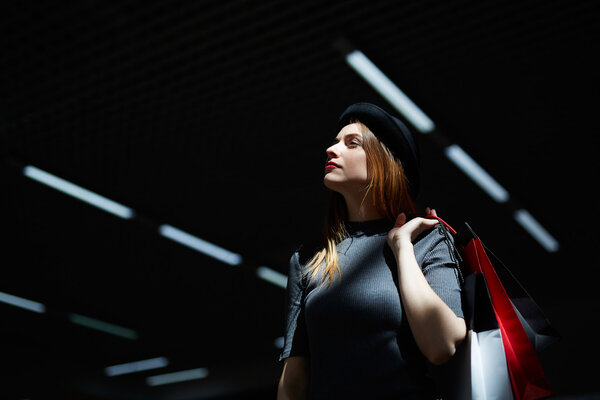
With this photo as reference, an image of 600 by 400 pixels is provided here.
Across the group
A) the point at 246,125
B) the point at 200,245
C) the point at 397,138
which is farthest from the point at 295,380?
the point at 200,245

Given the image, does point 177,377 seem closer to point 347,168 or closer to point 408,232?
point 347,168

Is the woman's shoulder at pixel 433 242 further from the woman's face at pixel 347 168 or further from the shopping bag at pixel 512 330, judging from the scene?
the woman's face at pixel 347 168

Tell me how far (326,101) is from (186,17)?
3.97ft

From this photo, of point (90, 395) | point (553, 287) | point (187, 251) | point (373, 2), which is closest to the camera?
point (373, 2)

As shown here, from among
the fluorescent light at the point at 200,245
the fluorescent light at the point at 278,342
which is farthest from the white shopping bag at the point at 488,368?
the fluorescent light at the point at 278,342

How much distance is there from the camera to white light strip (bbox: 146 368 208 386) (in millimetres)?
12424

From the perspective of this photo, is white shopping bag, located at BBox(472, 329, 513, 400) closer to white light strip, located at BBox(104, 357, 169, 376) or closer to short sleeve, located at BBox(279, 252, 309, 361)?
short sleeve, located at BBox(279, 252, 309, 361)

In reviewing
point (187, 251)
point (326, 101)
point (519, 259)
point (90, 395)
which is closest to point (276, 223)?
point (187, 251)

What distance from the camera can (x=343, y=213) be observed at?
1511 mm

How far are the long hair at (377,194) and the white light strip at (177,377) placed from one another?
37.8ft

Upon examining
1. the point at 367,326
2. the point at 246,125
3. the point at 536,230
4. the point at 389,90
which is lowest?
the point at 367,326

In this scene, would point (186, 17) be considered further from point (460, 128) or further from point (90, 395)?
point (90, 395)

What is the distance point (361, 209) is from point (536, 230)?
575 cm

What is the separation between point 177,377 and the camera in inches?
504
